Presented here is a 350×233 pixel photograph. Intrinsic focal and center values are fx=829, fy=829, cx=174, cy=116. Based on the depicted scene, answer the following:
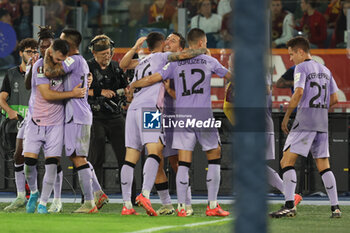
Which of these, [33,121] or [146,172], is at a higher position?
[33,121]

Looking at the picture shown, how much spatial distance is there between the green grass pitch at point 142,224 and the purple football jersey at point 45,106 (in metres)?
0.97

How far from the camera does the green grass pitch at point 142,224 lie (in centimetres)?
663

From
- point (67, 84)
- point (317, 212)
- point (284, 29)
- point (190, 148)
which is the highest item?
point (284, 29)

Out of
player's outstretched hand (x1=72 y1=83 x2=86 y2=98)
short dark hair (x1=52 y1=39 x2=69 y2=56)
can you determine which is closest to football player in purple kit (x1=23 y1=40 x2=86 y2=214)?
player's outstretched hand (x1=72 y1=83 x2=86 y2=98)

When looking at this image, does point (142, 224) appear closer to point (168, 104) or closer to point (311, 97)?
point (168, 104)

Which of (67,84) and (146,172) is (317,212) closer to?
(146,172)

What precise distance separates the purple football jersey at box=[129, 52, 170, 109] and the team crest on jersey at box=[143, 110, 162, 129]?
87mm

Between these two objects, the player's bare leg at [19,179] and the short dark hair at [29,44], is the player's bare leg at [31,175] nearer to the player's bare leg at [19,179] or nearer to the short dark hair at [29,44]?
the player's bare leg at [19,179]

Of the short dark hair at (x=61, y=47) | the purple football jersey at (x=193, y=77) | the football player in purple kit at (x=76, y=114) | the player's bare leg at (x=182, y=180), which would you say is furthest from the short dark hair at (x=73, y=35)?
the player's bare leg at (x=182, y=180)

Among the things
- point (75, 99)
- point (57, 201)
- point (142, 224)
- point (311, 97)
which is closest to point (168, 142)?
point (75, 99)

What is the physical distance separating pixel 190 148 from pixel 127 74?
2.12 metres

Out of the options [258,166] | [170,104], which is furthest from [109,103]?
[258,166]

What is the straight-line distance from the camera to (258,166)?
2.49 metres

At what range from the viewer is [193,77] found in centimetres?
834
